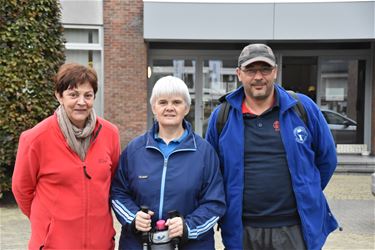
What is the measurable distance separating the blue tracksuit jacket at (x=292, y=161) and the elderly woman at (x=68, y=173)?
0.76 m

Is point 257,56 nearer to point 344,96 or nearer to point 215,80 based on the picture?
point 215,80

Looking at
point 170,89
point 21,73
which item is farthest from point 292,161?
point 21,73

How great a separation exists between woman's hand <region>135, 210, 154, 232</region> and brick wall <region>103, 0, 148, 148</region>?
10096 millimetres

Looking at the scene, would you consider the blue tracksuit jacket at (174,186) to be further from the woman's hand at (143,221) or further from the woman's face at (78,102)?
the woman's face at (78,102)

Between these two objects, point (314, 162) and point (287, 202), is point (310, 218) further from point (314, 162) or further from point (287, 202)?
point (314, 162)

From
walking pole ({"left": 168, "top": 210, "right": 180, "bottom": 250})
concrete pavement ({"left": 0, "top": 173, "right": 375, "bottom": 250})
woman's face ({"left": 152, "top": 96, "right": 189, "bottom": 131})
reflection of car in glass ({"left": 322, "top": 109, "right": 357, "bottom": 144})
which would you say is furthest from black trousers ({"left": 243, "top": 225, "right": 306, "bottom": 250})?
reflection of car in glass ({"left": 322, "top": 109, "right": 357, "bottom": 144})

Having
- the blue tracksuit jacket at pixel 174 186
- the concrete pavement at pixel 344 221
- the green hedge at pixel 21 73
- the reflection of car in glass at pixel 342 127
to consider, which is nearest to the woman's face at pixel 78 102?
the blue tracksuit jacket at pixel 174 186

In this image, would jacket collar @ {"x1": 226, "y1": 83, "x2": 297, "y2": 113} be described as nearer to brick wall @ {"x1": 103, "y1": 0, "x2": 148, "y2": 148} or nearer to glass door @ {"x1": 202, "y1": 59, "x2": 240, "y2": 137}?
brick wall @ {"x1": 103, "y1": 0, "x2": 148, "y2": 148}

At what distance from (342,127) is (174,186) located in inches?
480

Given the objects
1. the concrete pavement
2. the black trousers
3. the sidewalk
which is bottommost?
the concrete pavement

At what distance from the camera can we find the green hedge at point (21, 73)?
761 cm

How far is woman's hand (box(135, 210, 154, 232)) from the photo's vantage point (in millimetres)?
2705

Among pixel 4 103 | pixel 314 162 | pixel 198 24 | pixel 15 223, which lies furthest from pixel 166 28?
pixel 314 162

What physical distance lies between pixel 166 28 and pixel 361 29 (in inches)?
191
